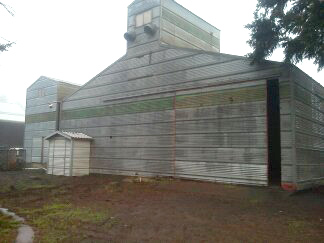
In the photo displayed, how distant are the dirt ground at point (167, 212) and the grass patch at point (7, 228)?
10 cm

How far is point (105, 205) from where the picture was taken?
1228 centimetres

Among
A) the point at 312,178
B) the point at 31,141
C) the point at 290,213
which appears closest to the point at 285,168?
the point at 312,178

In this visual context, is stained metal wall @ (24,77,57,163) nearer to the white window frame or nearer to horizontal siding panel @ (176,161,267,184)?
the white window frame

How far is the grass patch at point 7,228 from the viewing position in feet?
25.6

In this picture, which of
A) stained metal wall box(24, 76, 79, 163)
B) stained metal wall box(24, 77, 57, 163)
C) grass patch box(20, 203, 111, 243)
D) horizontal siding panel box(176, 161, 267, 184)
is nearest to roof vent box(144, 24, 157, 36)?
horizontal siding panel box(176, 161, 267, 184)

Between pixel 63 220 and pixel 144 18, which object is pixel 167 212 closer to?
pixel 63 220

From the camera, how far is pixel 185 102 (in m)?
18.7

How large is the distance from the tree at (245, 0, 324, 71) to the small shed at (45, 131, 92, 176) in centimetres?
1395

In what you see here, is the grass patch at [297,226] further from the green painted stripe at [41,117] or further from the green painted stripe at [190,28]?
the green painted stripe at [41,117]

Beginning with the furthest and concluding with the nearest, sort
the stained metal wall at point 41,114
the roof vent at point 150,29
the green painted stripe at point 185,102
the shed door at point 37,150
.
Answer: the shed door at point 37,150, the stained metal wall at point 41,114, the roof vent at point 150,29, the green painted stripe at point 185,102

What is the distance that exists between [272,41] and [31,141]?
2513 centimetres

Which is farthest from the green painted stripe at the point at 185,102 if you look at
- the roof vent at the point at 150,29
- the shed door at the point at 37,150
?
the shed door at the point at 37,150

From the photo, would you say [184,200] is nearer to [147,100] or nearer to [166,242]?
[166,242]

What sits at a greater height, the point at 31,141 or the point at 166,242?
the point at 31,141
